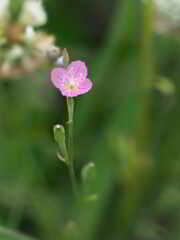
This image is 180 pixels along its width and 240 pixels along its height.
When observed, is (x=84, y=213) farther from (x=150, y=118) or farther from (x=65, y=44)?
(x=65, y=44)

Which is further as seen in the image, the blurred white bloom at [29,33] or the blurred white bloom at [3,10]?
the blurred white bloom at [3,10]

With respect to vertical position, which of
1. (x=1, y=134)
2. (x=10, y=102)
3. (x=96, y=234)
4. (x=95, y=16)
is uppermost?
(x=95, y=16)

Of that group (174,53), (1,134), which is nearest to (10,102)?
(1,134)

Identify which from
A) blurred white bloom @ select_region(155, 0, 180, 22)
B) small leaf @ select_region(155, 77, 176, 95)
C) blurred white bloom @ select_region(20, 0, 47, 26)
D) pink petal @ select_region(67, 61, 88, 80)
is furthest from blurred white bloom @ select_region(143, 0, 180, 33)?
pink petal @ select_region(67, 61, 88, 80)

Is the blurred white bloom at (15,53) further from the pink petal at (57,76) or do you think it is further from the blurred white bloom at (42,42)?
the pink petal at (57,76)

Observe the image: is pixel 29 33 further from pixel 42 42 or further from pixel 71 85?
pixel 71 85

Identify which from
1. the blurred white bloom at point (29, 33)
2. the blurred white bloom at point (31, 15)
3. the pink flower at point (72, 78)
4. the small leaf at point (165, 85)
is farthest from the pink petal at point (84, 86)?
the small leaf at point (165, 85)

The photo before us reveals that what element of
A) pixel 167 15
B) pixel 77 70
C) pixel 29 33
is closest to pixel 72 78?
pixel 77 70
